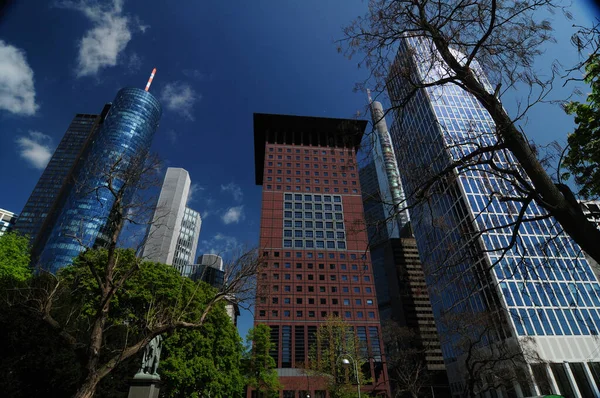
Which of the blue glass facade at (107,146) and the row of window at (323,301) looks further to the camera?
the blue glass facade at (107,146)

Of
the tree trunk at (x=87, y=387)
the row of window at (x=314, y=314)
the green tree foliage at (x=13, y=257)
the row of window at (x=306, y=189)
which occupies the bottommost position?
the tree trunk at (x=87, y=387)

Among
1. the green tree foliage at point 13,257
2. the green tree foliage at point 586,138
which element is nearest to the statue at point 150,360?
the green tree foliage at point 586,138

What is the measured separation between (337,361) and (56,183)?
5914 inches

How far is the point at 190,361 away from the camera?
22375 mm

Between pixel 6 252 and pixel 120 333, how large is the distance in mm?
13203

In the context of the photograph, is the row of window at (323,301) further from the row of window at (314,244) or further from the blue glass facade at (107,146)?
Result: the blue glass facade at (107,146)

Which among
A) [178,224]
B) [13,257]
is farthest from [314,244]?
[178,224]

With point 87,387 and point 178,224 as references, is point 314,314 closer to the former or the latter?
point 87,387

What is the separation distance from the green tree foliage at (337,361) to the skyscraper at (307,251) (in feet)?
19.3

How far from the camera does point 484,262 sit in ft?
18.1

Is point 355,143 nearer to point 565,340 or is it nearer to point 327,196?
point 565,340

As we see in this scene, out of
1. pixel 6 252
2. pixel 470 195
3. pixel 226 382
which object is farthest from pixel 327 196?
pixel 6 252

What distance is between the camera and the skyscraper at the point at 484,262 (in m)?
5.68

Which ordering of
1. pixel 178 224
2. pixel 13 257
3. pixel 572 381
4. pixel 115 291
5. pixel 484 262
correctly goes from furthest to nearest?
1. pixel 178 224
2. pixel 572 381
3. pixel 13 257
4. pixel 115 291
5. pixel 484 262
